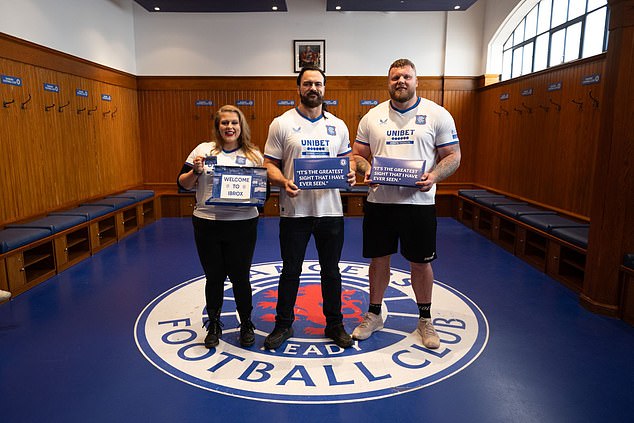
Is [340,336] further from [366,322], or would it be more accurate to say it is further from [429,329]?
A: [429,329]

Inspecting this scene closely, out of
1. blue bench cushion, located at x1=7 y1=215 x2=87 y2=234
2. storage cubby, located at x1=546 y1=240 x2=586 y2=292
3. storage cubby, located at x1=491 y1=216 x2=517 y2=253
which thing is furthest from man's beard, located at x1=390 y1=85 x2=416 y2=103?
blue bench cushion, located at x1=7 y1=215 x2=87 y2=234

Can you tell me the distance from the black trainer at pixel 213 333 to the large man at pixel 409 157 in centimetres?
109

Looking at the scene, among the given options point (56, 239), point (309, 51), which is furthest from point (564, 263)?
point (309, 51)

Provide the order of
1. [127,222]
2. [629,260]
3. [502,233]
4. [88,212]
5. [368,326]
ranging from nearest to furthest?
[368,326] → [629,260] → [88,212] → [502,233] → [127,222]

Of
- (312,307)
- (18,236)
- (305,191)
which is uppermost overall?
(305,191)

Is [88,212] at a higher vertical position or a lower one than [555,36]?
lower

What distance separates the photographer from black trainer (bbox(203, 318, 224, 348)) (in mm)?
2854

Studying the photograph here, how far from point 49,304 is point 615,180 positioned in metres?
4.48

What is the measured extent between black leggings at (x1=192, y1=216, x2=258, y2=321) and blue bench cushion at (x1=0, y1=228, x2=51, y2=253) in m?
2.11

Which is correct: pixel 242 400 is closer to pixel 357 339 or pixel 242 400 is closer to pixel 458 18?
pixel 357 339

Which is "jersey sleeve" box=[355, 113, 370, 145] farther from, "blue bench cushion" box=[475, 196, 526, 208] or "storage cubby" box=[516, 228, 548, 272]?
"blue bench cushion" box=[475, 196, 526, 208]

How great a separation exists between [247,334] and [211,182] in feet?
3.29

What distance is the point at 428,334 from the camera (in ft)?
9.54

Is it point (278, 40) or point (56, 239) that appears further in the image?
point (278, 40)
